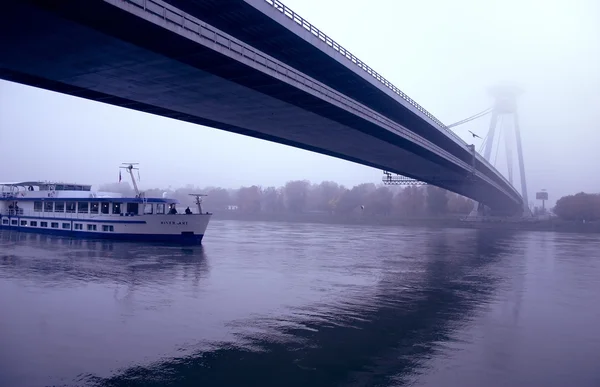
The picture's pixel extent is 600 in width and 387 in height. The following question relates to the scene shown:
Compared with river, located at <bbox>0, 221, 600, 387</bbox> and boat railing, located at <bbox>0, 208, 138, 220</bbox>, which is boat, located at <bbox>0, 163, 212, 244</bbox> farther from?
river, located at <bbox>0, 221, 600, 387</bbox>

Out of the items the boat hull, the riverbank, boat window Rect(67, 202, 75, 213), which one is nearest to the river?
the boat hull

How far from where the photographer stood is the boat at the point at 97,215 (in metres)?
38.8

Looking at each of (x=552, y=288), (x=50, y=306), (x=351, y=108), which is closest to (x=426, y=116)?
(x=351, y=108)

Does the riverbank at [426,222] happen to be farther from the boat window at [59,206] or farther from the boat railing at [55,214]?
the boat railing at [55,214]

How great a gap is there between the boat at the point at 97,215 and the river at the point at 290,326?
12.0 metres

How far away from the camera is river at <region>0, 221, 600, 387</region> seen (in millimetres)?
9641

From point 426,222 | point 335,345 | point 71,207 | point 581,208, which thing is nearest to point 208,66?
point 335,345

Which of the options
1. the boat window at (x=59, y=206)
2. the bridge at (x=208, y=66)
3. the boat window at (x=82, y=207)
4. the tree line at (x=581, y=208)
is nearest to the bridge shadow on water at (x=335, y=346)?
the bridge at (x=208, y=66)

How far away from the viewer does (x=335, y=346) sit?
1149 cm

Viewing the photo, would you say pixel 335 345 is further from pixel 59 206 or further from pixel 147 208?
pixel 59 206

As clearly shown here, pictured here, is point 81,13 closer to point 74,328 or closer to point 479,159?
point 74,328

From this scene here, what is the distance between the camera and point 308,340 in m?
11.9

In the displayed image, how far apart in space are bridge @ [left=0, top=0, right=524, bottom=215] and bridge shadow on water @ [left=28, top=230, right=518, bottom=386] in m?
12.7

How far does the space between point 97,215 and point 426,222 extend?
272ft
